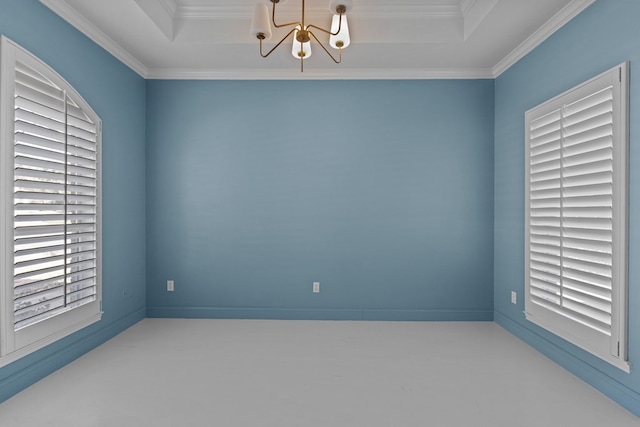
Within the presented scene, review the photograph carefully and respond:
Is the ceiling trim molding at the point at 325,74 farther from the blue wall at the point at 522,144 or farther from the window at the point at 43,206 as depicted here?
the window at the point at 43,206

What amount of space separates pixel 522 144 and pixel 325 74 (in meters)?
2.13

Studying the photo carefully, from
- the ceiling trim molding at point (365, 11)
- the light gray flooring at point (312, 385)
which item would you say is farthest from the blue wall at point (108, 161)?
the ceiling trim molding at point (365, 11)

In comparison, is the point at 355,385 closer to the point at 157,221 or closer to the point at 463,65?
the point at 157,221

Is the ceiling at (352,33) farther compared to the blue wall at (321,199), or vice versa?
the blue wall at (321,199)

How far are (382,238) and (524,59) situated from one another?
221 centimetres

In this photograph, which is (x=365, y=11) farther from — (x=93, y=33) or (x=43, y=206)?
(x=43, y=206)

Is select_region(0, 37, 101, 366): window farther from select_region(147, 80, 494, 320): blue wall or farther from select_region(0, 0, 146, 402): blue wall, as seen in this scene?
select_region(147, 80, 494, 320): blue wall

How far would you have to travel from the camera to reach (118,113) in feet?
11.5

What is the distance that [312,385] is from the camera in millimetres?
2490

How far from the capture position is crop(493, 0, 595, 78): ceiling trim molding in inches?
104

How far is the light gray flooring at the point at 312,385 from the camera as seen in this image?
2.11m

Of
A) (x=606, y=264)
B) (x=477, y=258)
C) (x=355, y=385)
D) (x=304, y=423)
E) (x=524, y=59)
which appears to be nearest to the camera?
(x=304, y=423)

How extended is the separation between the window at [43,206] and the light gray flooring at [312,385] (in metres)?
0.44

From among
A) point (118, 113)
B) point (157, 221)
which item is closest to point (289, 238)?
point (157, 221)
